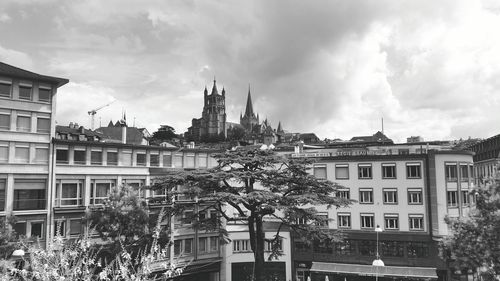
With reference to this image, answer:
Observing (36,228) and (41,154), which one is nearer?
(36,228)

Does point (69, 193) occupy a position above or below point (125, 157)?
below

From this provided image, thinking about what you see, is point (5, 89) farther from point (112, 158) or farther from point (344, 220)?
point (344, 220)

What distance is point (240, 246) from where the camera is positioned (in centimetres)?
4716

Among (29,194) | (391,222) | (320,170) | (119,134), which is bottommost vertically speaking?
(391,222)

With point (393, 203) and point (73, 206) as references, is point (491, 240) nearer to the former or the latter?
point (393, 203)

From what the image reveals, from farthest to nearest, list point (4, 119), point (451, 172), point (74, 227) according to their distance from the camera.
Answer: point (451, 172)
point (74, 227)
point (4, 119)

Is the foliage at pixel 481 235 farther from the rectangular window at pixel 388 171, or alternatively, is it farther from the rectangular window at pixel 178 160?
the rectangular window at pixel 178 160

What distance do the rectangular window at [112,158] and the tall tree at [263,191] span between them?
41.4 ft

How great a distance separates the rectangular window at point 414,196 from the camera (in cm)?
4125

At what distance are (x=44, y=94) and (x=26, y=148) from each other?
16.4 feet

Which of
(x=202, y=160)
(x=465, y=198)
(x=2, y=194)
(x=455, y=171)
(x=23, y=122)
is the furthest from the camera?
(x=202, y=160)

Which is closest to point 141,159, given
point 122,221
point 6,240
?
point 122,221

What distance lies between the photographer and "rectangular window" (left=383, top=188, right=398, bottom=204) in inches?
1658

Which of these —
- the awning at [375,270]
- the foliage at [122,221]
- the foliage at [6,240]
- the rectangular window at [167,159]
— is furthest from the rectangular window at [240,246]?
the foliage at [6,240]
